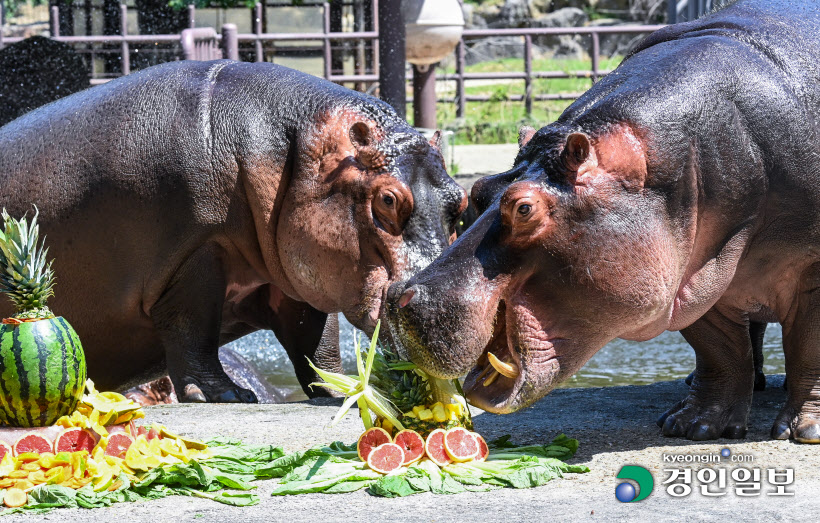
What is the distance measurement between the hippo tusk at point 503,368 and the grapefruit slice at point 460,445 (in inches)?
13.8

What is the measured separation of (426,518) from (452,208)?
217 centimetres

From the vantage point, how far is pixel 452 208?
534 centimetres

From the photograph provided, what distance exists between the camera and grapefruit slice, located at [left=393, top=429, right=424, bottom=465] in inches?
156

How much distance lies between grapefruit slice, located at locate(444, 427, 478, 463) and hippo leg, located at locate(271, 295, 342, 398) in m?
2.29

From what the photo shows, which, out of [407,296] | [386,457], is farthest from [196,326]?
[407,296]

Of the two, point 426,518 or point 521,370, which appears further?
point 521,370

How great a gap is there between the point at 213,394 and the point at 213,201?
925mm

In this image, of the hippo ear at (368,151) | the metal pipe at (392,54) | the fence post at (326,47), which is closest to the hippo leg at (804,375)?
the hippo ear at (368,151)

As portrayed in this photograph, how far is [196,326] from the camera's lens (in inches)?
220

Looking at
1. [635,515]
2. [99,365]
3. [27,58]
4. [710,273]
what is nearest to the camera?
[635,515]

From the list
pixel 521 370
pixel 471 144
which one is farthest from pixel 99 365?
pixel 471 144

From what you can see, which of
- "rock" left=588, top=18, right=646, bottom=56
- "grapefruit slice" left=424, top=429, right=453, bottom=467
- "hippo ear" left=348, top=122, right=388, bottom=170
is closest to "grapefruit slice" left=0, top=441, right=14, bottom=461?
"grapefruit slice" left=424, top=429, right=453, bottom=467

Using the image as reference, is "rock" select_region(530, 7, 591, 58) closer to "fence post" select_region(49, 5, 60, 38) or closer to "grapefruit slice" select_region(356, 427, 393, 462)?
"fence post" select_region(49, 5, 60, 38)

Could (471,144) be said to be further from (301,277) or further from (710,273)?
(710,273)
